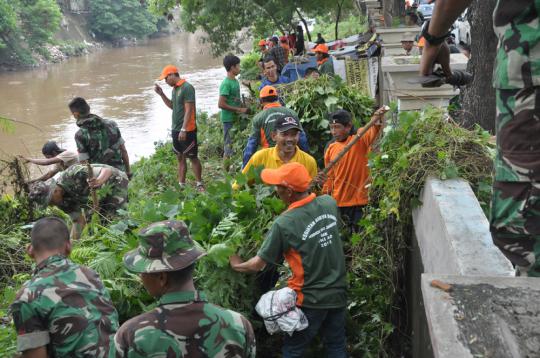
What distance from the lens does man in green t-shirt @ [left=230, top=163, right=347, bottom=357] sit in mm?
3754

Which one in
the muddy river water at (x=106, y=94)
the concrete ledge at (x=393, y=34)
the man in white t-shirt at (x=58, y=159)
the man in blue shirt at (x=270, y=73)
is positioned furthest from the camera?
the muddy river water at (x=106, y=94)

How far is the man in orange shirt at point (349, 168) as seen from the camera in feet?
18.8

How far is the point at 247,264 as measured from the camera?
3.86m

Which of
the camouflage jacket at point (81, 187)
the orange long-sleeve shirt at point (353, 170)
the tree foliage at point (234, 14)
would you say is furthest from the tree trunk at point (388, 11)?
the orange long-sleeve shirt at point (353, 170)

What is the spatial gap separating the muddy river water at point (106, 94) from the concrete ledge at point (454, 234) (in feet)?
35.6

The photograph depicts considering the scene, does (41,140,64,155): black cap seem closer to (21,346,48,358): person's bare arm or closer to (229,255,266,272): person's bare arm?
(229,255,266,272): person's bare arm

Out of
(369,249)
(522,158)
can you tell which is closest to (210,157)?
(369,249)

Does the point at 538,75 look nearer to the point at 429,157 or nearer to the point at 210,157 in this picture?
the point at 429,157

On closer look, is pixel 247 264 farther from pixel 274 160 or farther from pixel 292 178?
pixel 274 160

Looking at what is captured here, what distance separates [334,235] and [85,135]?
4.69 meters

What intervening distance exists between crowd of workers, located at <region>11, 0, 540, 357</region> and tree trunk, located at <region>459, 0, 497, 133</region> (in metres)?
1.37

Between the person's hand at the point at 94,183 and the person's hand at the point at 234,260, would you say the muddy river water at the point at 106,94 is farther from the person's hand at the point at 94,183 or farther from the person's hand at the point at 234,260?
the person's hand at the point at 234,260

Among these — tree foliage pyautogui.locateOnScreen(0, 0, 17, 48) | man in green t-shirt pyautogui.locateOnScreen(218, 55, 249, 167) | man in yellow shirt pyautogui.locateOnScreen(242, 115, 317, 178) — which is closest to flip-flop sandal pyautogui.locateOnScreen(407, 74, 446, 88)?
man in yellow shirt pyautogui.locateOnScreen(242, 115, 317, 178)

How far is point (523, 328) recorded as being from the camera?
198 centimetres
